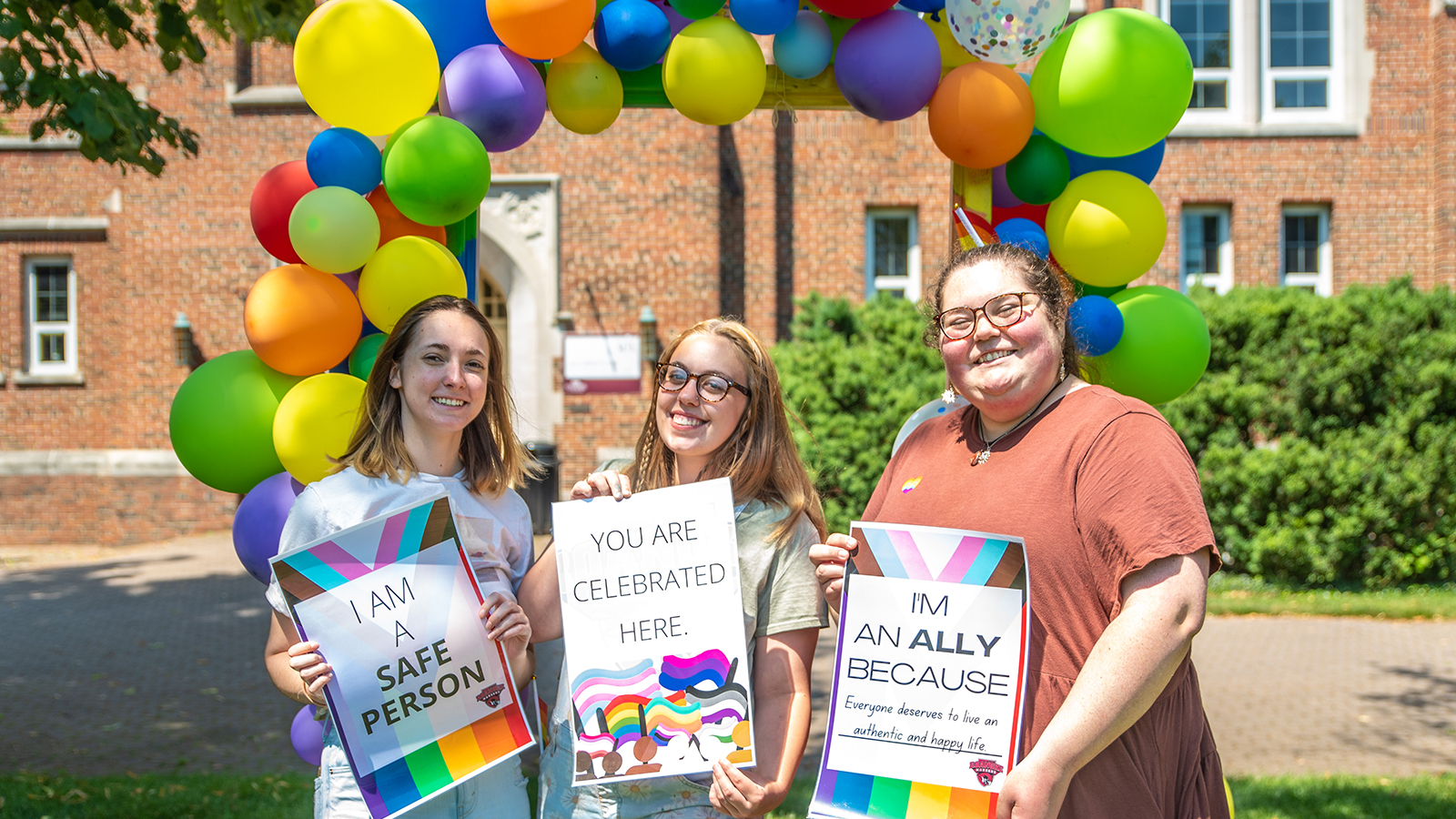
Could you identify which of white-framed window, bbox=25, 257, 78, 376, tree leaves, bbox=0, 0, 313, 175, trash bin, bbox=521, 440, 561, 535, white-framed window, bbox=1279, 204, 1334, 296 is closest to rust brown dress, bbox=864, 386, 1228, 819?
tree leaves, bbox=0, 0, 313, 175

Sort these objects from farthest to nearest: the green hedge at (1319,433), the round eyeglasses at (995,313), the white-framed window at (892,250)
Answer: the white-framed window at (892,250) < the green hedge at (1319,433) < the round eyeglasses at (995,313)

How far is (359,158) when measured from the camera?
9.65 ft

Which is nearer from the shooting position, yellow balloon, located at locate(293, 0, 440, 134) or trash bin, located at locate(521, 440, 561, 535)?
yellow balloon, located at locate(293, 0, 440, 134)

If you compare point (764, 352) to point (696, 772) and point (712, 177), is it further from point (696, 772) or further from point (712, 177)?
point (712, 177)

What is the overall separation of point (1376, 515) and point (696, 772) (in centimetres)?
985

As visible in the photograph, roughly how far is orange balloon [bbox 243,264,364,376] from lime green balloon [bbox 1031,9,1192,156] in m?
2.34

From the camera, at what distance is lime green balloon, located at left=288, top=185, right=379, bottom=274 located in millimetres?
2799

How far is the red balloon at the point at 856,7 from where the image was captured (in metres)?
3.01

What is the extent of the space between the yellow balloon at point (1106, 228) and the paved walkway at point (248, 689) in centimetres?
317

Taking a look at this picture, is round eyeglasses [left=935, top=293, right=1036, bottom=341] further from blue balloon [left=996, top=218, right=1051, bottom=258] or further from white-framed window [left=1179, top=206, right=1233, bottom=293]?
white-framed window [left=1179, top=206, right=1233, bottom=293]

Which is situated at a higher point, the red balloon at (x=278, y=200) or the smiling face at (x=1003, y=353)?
the red balloon at (x=278, y=200)

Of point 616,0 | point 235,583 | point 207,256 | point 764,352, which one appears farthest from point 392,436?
point 207,256

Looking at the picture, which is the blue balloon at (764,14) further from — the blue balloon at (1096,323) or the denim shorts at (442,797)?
the denim shorts at (442,797)

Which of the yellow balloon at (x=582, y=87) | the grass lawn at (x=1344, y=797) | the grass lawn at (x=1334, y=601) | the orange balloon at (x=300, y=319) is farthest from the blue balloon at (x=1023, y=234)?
the grass lawn at (x=1334, y=601)
